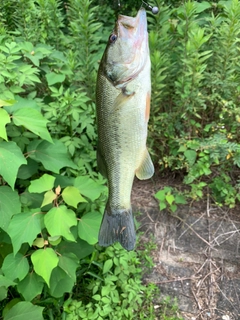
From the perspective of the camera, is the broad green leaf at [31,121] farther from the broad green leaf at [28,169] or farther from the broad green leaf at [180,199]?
the broad green leaf at [180,199]

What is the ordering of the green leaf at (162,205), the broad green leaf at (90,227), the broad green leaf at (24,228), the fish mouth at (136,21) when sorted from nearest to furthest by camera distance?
the fish mouth at (136,21) < the broad green leaf at (24,228) < the broad green leaf at (90,227) < the green leaf at (162,205)

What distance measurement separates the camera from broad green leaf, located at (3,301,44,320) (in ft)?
5.62

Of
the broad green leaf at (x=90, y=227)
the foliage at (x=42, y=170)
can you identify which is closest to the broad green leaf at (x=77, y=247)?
the foliage at (x=42, y=170)

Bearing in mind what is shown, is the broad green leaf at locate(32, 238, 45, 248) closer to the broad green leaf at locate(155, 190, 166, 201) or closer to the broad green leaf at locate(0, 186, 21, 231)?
the broad green leaf at locate(0, 186, 21, 231)

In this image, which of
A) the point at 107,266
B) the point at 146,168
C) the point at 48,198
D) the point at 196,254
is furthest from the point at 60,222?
the point at 196,254

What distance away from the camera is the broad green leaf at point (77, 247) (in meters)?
1.89

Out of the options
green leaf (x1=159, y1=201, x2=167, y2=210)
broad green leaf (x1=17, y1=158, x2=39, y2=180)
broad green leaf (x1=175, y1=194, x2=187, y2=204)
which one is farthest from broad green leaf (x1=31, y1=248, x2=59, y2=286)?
broad green leaf (x1=175, y1=194, x2=187, y2=204)

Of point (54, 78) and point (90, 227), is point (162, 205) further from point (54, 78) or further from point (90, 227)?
point (54, 78)

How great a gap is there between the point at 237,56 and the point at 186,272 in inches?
64.3

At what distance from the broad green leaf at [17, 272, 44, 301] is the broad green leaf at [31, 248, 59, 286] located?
6.9 inches

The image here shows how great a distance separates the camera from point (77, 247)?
6.32 ft

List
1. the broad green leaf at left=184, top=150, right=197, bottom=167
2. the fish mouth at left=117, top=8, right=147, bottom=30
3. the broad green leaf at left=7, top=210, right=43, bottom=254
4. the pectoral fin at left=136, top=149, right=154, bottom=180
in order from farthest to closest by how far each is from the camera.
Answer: the broad green leaf at left=184, top=150, right=197, bottom=167 → the broad green leaf at left=7, top=210, right=43, bottom=254 → the pectoral fin at left=136, top=149, right=154, bottom=180 → the fish mouth at left=117, top=8, right=147, bottom=30

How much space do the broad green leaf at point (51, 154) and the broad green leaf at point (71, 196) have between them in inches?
5.9

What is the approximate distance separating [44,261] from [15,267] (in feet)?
0.62
